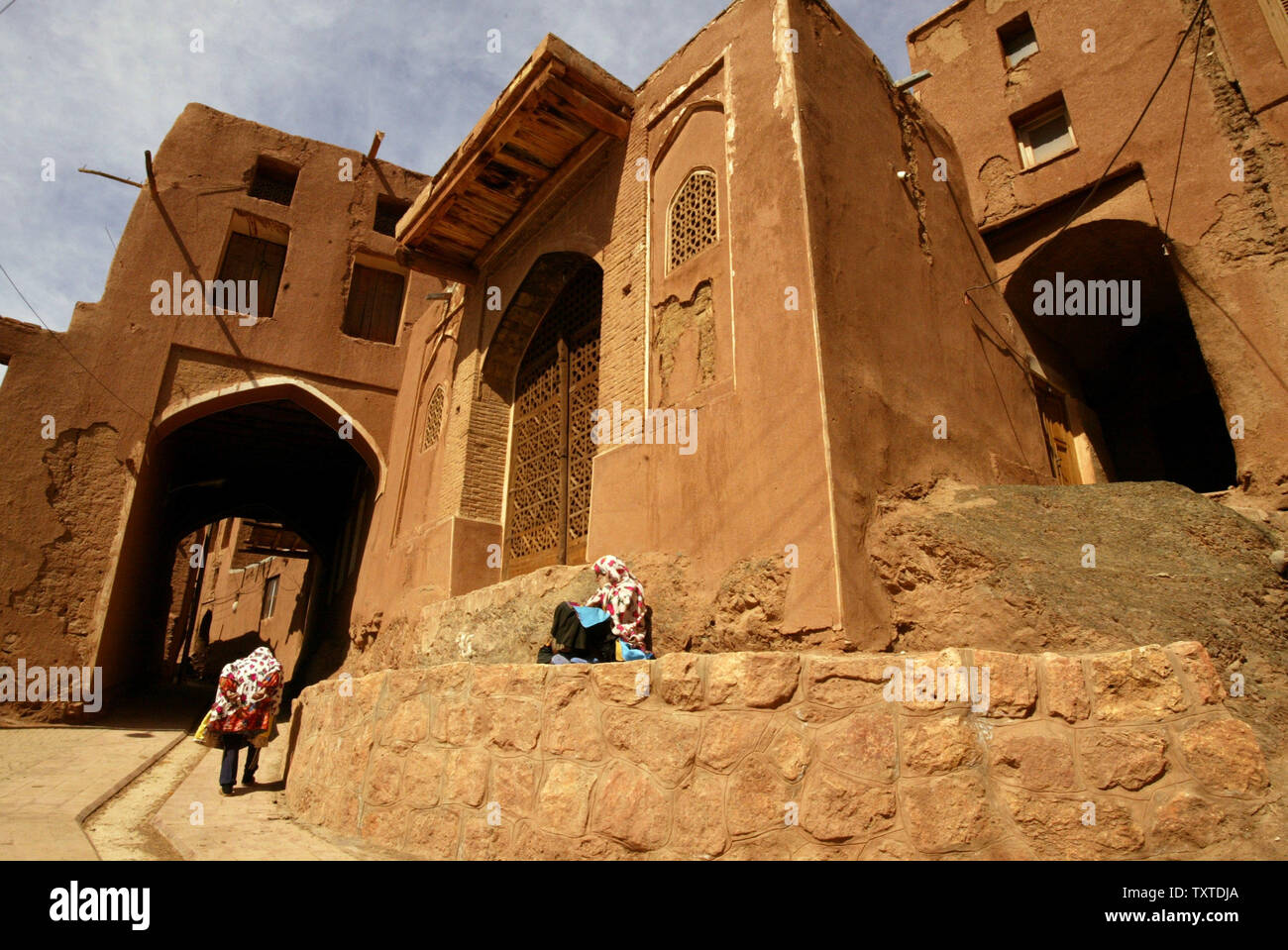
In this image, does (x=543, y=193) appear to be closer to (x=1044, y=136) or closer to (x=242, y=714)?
(x=242, y=714)

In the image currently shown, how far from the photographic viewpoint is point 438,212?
903cm

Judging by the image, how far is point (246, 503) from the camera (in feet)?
54.7

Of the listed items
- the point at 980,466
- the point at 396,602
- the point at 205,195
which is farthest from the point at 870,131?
the point at 205,195

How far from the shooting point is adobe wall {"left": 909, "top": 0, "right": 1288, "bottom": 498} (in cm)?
701

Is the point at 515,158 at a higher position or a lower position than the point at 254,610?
higher

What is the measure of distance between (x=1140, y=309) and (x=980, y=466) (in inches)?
215

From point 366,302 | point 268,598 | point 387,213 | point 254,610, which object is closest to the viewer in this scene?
point 366,302

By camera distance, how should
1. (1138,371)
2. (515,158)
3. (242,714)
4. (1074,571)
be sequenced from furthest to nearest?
(1138,371)
(515,158)
(242,714)
(1074,571)

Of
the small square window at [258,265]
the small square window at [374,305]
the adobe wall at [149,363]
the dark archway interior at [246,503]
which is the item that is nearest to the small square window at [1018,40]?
the adobe wall at [149,363]

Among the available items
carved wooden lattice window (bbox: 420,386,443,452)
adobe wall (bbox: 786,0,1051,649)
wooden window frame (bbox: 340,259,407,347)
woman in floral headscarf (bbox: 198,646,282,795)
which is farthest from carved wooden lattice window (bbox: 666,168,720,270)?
wooden window frame (bbox: 340,259,407,347)

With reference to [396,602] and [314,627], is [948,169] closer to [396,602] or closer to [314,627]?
[396,602]

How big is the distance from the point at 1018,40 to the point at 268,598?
22456 millimetres

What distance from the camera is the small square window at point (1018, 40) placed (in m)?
10.1

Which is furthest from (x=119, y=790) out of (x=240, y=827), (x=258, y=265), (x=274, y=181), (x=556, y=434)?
(x=274, y=181)
